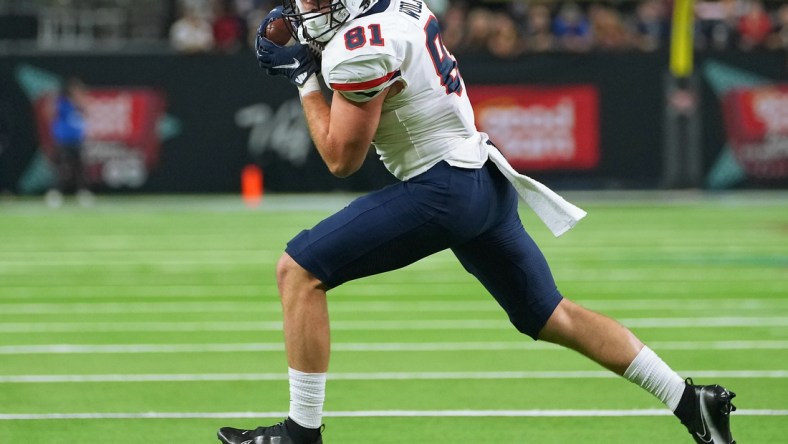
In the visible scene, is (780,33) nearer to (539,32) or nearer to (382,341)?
(539,32)

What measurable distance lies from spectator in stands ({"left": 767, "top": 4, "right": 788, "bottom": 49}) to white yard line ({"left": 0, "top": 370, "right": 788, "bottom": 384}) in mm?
14820

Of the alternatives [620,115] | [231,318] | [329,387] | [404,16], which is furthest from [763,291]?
[620,115]

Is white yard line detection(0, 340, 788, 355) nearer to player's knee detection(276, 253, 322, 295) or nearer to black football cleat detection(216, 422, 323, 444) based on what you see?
black football cleat detection(216, 422, 323, 444)

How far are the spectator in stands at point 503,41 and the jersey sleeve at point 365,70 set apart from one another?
16377mm

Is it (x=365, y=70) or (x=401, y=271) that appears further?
(x=401, y=271)

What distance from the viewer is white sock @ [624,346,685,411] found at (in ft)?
16.2

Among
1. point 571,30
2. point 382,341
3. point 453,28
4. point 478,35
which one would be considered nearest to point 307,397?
point 382,341

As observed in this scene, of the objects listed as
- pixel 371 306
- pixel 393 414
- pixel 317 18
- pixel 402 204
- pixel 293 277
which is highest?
pixel 317 18

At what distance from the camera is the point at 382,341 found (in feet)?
26.3

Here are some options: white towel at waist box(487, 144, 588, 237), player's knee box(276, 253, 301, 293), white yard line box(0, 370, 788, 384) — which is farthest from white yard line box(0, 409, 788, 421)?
player's knee box(276, 253, 301, 293)

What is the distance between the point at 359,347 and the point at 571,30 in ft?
48.1

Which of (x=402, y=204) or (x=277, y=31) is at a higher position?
(x=277, y=31)

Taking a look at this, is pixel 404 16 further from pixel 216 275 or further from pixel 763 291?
pixel 216 275

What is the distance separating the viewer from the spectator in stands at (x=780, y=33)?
2109 cm
